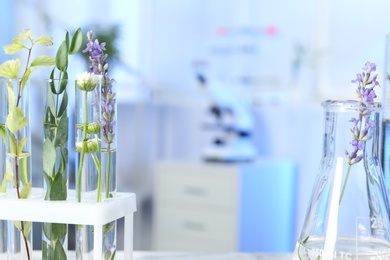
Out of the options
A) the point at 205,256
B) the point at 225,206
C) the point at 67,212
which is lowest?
the point at 225,206

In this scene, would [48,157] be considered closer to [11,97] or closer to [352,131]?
[11,97]

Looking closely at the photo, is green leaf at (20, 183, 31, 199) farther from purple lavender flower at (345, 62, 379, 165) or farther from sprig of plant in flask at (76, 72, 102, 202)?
purple lavender flower at (345, 62, 379, 165)

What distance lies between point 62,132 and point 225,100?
2250 mm

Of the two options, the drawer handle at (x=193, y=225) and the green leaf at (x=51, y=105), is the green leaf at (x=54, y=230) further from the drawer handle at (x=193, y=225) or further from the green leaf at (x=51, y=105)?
the drawer handle at (x=193, y=225)

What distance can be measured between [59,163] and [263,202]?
2232 mm

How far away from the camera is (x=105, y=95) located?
647mm

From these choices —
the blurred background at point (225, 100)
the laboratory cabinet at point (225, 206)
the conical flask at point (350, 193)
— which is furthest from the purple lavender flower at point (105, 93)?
the laboratory cabinet at point (225, 206)

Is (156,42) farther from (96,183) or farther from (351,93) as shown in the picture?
(96,183)

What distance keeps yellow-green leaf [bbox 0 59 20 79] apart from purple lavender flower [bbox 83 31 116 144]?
77mm

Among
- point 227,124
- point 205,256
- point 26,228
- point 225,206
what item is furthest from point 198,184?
point 26,228

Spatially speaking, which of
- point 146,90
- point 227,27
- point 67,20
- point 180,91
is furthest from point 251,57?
point 67,20

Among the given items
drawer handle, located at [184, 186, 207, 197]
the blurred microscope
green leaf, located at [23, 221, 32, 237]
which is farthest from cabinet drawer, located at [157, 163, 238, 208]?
green leaf, located at [23, 221, 32, 237]

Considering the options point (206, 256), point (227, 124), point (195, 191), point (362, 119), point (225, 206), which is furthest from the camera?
point (227, 124)

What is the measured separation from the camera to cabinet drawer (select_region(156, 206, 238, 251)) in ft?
8.85
